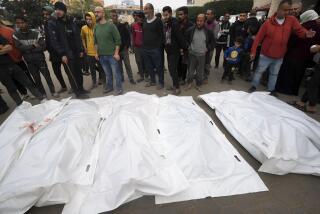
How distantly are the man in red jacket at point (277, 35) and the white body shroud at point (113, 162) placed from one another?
2257mm

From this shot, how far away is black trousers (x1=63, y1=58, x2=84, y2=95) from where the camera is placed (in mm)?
4148

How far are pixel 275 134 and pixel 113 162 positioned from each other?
1936 millimetres

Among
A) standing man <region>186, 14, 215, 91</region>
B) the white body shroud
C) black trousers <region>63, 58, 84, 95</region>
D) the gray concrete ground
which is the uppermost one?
standing man <region>186, 14, 215, 91</region>

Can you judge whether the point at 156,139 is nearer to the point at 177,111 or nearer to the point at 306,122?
the point at 177,111

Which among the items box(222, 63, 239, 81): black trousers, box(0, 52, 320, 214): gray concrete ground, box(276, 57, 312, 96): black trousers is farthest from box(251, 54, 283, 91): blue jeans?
box(0, 52, 320, 214): gray concrete ground

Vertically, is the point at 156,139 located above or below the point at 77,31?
below

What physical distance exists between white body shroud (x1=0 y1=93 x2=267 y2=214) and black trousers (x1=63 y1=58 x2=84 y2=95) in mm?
1615

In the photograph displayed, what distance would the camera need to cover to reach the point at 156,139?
2.47m

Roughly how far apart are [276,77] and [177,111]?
2.51 metres

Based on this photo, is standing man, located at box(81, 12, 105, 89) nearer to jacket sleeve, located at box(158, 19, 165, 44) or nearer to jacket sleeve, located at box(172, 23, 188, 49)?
jacket sleeve, located at box(158, 19, 165, 44)

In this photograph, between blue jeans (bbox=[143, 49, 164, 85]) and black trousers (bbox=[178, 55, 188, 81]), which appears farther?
black trousers (bbox=[178, 55, 188, 81])

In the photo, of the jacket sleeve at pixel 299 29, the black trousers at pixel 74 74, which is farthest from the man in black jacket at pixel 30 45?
the jacket sleeve at pixel 299 29

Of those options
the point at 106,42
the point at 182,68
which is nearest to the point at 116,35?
the point at 106,42

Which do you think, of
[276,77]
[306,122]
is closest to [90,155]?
[306,122]
